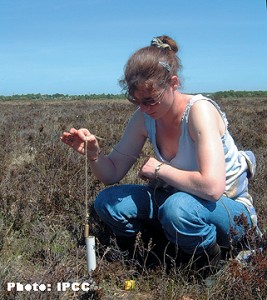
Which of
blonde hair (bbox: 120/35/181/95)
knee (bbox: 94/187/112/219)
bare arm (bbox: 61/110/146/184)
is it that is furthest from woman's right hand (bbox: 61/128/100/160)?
blonde hair (bbox: 120/35/181/95)

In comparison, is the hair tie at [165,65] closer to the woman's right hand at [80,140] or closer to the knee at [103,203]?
the woman's right hand at [80,140]

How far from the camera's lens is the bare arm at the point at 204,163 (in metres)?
2.29

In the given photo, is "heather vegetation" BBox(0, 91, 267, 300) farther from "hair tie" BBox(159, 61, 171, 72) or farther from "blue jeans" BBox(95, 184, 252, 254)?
"hair tie" BBox(159, 61, 171, 72)

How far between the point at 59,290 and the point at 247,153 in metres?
1.34

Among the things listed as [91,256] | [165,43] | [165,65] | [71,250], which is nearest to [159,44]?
[165,43]

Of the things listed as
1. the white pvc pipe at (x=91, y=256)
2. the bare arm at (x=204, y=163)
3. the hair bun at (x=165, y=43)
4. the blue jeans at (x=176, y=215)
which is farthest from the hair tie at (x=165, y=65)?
the white pvc pipe at (x=91, y=256)

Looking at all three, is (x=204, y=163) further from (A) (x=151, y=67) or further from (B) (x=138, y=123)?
(B) (x=138, y=123)

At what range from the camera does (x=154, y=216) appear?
2.74 metres

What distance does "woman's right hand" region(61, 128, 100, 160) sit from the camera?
102 inches

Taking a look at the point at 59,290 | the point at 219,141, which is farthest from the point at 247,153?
the point at 59,290

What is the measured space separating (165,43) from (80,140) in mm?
704

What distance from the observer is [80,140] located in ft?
8.59

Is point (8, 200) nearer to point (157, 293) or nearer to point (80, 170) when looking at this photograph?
point (80, 170)

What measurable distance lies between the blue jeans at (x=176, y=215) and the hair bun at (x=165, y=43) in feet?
2.51
